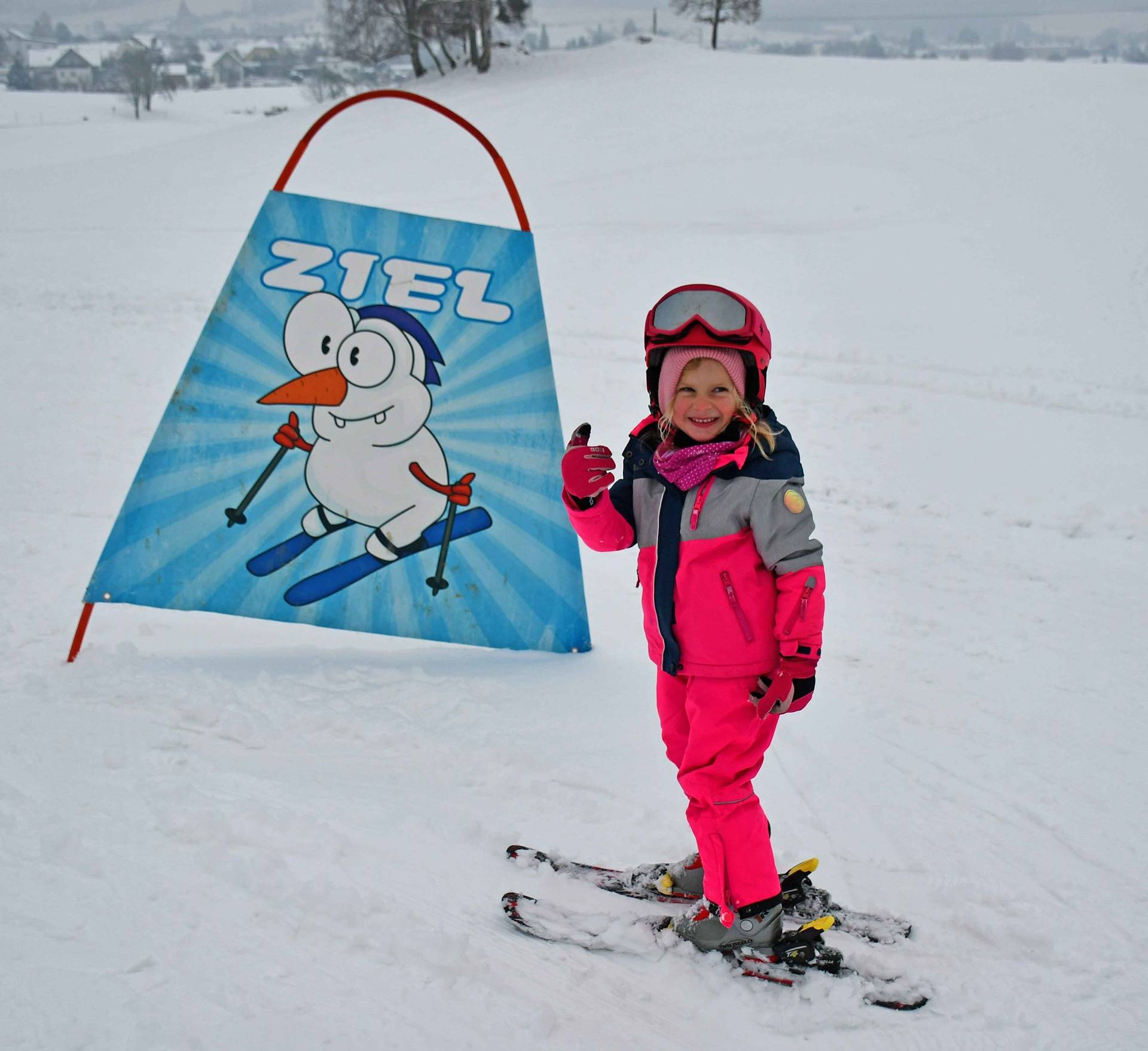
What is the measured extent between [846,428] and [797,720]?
14.2 feet

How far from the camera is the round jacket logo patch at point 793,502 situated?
7.20 feet

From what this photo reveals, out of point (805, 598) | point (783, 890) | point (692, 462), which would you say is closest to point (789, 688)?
point (805, 598)

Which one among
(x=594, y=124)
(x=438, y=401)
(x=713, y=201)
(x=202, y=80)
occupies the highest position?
(x=202, y=80)

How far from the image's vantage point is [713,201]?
15570 mm

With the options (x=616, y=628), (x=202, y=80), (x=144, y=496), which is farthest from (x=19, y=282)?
(x=202, y=80)

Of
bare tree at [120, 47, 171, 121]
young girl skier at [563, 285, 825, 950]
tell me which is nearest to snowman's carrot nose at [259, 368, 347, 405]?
young girl skier at [563, 285, 825, 950]

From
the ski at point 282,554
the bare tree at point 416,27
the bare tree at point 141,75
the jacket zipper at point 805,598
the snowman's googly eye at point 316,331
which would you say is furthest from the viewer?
the bare tree at point 141,75

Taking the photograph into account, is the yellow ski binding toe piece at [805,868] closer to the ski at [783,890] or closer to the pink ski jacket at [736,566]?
the ski at [783,890]

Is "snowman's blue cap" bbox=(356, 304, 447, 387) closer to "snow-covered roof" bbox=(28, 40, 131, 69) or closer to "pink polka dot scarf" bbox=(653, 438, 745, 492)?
"pink polka dot scarf" bbox=(653, 438, 745, 492)

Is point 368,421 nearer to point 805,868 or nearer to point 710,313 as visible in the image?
point 710,313

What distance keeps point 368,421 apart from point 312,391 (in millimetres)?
240

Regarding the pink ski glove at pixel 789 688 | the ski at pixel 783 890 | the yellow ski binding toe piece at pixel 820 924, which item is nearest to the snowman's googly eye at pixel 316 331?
the ski at pixel 783 890

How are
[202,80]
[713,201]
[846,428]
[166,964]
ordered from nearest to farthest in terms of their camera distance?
[166,964] → [846,428] → [713,201] → [202,80]

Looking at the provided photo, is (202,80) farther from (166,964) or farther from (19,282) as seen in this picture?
(166,964)
